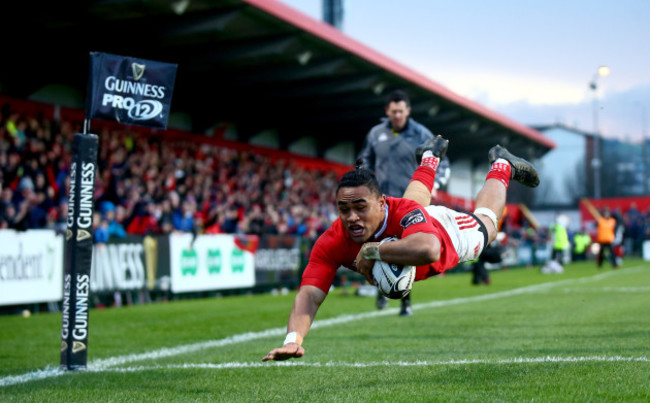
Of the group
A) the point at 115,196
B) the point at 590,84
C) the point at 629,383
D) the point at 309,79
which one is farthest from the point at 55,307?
the point at 590,84

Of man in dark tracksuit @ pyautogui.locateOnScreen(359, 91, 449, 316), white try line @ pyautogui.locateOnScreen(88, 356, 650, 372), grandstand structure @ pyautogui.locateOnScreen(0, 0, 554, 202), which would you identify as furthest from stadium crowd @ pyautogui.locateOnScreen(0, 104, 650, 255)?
white try line @ pyautogui.locateOnScreen(88, 356, 650, 372)

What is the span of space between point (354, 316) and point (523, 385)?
253 inches

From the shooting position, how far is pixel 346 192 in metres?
5.15

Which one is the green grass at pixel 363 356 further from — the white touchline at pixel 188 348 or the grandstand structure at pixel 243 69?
the grandstand structure at pixel 243 69

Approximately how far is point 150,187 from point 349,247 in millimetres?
14561

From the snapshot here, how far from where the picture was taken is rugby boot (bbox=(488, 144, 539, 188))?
719cm

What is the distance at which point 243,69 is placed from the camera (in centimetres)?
2316

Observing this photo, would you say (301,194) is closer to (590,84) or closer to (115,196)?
(115,196)

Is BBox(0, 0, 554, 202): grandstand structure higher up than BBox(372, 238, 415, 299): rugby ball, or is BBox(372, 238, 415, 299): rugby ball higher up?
BBox(0, 0, 554, 202): grandstand structure

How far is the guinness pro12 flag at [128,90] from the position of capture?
7086 mm

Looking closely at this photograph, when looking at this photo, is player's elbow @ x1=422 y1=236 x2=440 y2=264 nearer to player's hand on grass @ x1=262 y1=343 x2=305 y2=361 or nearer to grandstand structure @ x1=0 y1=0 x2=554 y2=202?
player's hand on grass @ x1=262 y1=343 x2=305 y2=361

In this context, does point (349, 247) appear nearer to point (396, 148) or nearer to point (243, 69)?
point (396, 148)

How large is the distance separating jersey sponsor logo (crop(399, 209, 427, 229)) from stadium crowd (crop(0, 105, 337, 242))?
939cm

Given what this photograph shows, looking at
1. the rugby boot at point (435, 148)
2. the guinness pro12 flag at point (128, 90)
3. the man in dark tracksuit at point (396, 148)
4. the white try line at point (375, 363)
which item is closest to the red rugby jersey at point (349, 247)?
the white try line at point (375, 363)
